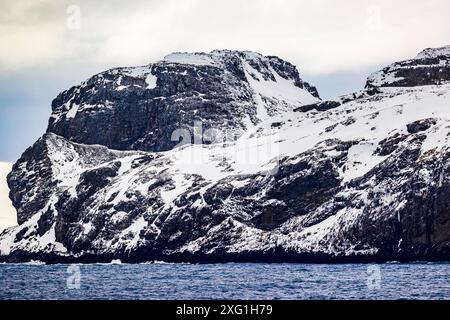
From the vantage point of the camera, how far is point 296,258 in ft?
559

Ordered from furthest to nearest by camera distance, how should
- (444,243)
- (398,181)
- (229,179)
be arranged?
1. (229,179)
2. (398,181)
3. (444,243)

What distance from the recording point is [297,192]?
616ft

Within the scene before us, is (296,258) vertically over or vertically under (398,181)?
under

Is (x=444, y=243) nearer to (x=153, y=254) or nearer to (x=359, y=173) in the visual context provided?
(x=359, y=173)
